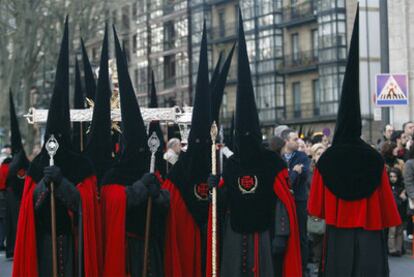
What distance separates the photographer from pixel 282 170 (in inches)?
346

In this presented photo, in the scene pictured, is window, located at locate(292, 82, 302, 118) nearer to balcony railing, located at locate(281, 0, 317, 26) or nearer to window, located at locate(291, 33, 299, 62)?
window, located at locate(291, 33, 299, 62)

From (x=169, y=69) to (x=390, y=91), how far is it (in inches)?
1772

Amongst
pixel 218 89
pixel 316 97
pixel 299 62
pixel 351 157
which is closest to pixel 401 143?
pixel 218 89

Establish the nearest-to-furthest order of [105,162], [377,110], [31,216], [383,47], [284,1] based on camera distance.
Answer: [31,216] → [105,162] → [383,47] → [377,110] → [284,1]

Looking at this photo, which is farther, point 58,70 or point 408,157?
point 408,157

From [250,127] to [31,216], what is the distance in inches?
97.5

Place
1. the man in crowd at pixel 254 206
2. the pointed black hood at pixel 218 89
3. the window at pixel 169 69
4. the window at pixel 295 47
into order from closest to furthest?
the man in crowd at pixel 254 206, the pointed black hood at pixel 218 89, the window at pixel 295 47, the window at pixel 169 69

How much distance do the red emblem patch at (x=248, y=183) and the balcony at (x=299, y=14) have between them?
3900 cm

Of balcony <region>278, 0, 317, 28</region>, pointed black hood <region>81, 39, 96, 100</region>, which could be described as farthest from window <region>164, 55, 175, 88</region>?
pointed black hood <region>81, 39, 96, 100</region>

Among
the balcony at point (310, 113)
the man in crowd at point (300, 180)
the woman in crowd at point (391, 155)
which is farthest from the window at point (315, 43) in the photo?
the man in crowd at point (300, 180)

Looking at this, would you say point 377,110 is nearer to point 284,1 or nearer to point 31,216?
point 31,216

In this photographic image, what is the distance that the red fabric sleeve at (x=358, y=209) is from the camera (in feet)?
27.6

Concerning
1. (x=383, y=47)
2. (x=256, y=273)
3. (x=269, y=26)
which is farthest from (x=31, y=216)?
(x=269, y=26)

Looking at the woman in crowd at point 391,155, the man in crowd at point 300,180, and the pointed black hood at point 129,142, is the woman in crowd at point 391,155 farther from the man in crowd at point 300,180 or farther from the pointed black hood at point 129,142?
the pointed black hood at point 129,142
